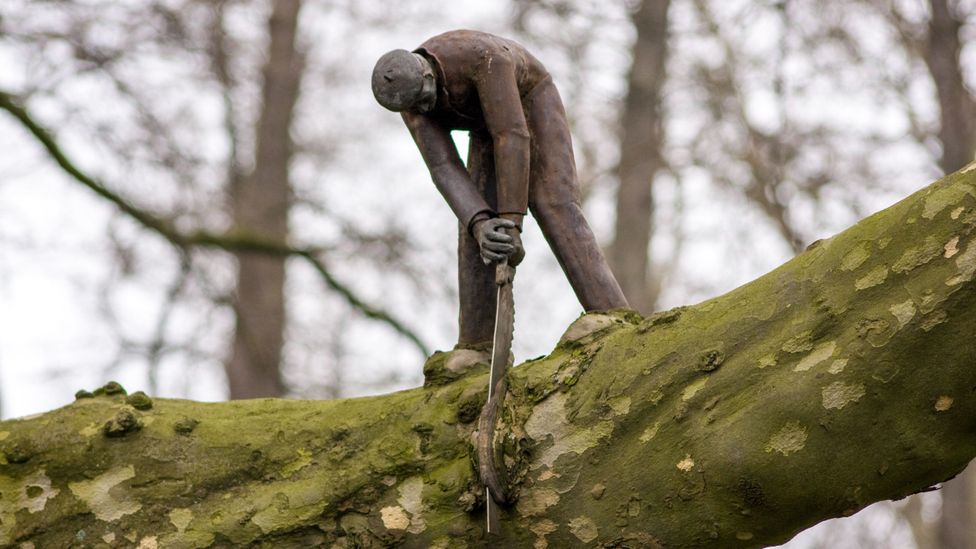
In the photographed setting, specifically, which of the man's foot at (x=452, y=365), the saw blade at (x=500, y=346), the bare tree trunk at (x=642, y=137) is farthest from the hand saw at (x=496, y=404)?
the bare tree trunk at (x=642, y=137)

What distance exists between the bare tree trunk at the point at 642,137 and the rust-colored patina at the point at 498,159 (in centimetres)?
648

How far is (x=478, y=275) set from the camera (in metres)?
4.12

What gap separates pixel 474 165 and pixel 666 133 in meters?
7.38

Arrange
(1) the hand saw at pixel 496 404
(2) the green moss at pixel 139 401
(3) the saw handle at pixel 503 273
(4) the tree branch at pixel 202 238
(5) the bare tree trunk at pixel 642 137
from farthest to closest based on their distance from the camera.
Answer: (5) the bare tree trunk at pixel 642 137 < (4) the tree branch at pixel 202 238 < (2) the green moss at pixel 139 401 < (3) the saw handle at pixel 503 273 < (1) the hand saw at pixel 496 404

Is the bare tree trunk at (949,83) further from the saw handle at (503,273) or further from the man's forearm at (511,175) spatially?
the saw handle at (503,273)

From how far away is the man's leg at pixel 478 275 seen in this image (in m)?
4.08

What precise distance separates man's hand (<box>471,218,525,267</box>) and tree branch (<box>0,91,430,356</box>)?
481 centimetres

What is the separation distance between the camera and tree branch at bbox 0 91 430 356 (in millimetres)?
7762

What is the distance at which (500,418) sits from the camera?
11.3 feet

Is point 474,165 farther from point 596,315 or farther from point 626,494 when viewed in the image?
point 626,494

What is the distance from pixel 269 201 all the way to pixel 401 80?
7899 millimetres

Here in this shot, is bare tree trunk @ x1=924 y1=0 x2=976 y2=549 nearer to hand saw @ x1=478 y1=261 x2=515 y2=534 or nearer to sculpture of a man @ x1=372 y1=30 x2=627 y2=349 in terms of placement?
sculpture of a man @ x1=372 y1=30 x2=627 y2=349

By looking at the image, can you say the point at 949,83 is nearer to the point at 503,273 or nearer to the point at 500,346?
the point at 503,273

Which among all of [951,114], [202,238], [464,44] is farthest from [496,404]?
[951,114]
